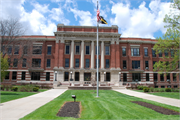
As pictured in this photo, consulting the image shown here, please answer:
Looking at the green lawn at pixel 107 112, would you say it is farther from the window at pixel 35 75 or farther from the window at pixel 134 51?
the window at pixel 134 51

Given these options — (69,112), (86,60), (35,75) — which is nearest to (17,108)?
(69,112)

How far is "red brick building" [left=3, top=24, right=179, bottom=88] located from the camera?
38.9m

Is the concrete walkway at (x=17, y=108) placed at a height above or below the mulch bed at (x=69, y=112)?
below

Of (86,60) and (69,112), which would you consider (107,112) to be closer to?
(69,112)

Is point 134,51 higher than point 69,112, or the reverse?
point 134,51

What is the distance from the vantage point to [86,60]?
133ft

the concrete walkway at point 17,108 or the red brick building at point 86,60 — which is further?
the red brick building at point 86,60

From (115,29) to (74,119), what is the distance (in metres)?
36.8

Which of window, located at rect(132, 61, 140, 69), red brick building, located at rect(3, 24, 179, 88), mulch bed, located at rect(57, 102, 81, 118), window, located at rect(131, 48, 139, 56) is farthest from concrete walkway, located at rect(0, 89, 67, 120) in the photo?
window, located at rect(131, 48, 139, 56)

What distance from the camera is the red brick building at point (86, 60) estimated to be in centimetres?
3894

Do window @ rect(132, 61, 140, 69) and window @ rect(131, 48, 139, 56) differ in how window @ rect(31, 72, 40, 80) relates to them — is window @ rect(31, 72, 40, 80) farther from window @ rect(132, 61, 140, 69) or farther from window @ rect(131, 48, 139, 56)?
window @ rect(131, 48, 139, 56)

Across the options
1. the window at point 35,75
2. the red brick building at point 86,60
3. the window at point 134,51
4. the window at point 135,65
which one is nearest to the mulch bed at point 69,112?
the red brick building at point 86,60

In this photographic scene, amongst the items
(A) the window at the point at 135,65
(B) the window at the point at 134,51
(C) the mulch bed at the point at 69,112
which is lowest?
(C) the mulch bed at the point at 69,112

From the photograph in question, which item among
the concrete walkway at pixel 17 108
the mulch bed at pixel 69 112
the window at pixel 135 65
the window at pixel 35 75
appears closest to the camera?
the concrete walkway at pixel 17 108
